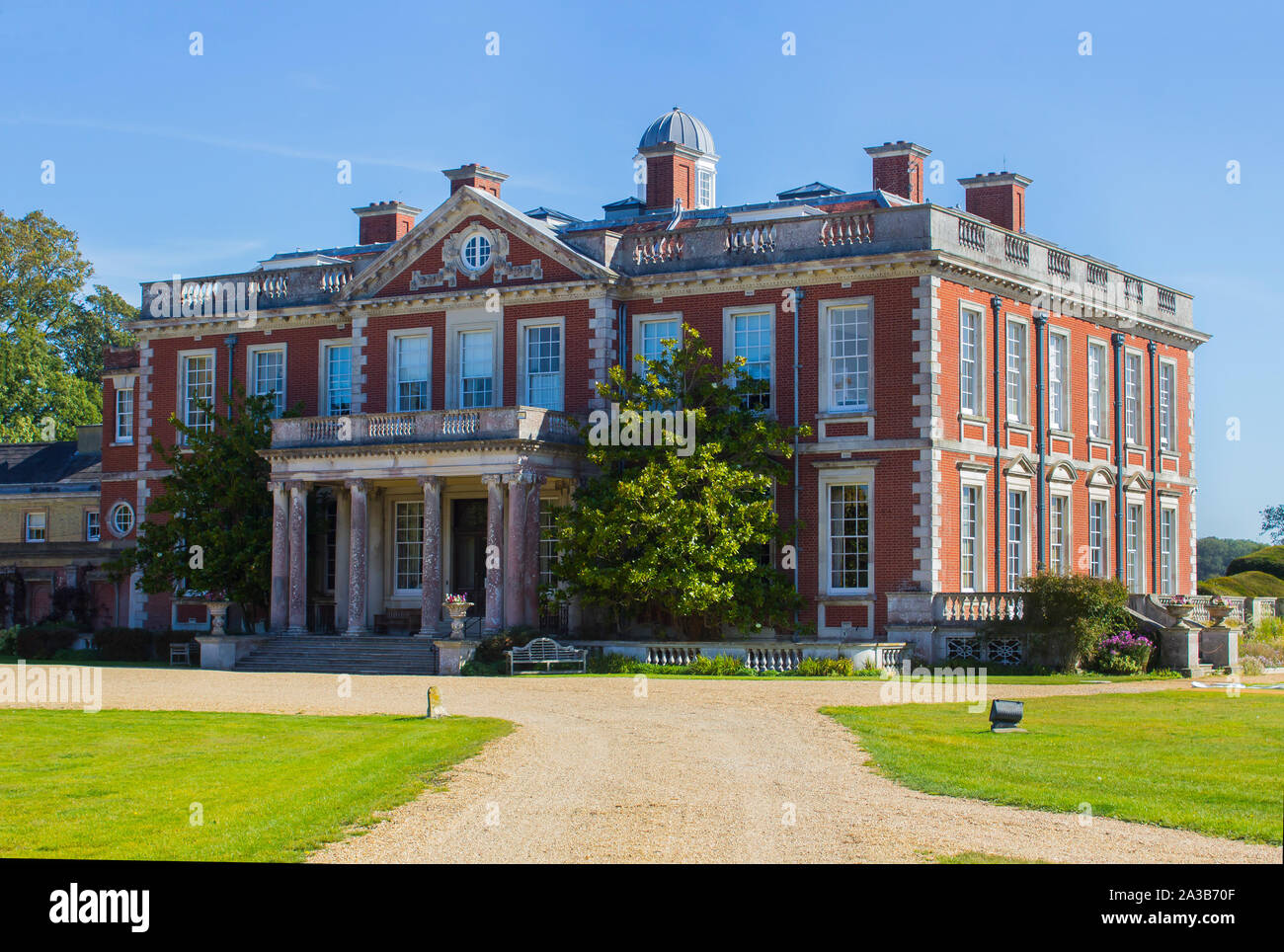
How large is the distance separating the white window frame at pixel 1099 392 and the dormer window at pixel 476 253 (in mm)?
14907

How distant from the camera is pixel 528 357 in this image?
134ft

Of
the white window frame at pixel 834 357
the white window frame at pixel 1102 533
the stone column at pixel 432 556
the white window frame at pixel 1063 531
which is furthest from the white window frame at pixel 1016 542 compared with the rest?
the stone column at pixel 432 556

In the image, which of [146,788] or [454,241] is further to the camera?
[454,241]

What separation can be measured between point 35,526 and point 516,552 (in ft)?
89.1

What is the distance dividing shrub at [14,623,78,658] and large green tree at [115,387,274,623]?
2.38 meters

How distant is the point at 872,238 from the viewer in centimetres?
3706

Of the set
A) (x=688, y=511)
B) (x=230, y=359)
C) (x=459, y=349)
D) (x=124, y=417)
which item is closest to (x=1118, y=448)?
(x=688, y=511)

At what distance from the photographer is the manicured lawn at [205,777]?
14.0 m

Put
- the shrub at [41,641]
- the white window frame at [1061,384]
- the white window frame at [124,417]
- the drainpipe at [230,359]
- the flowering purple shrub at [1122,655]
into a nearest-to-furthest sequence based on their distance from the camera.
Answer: the flowering purple shrub at [1122,655]
the white window frame at [1061,384]
the shrub at [41,641]
the drainpipe at [230,359]
the white window frame at [124,417]

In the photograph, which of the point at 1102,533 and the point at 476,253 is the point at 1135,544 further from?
the point at 476,253

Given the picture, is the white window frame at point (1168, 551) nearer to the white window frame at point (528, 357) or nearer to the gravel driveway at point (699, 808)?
the white window frame at point (528, 357)
